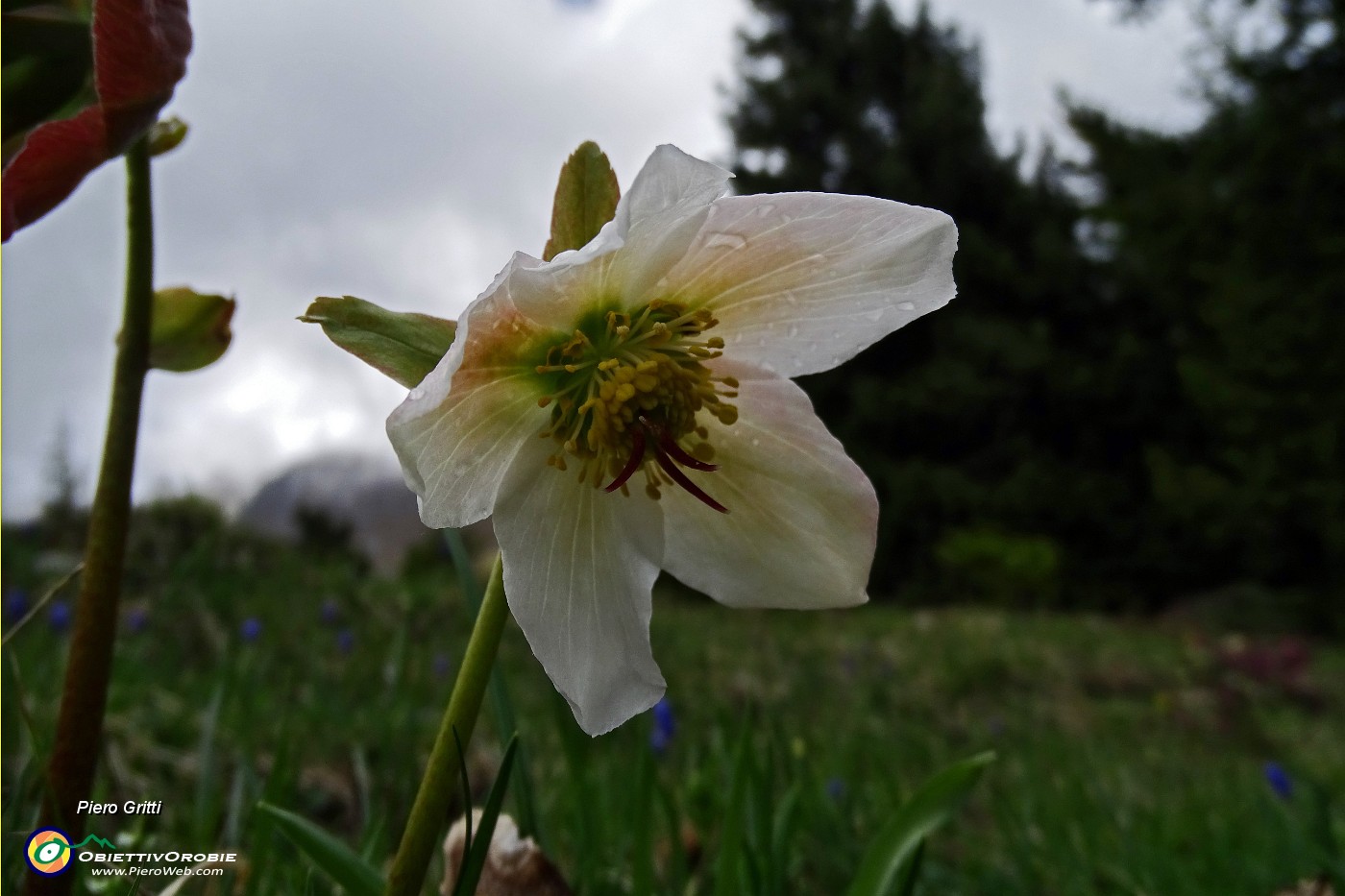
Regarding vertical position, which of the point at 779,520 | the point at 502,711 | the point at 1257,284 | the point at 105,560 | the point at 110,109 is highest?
the point at 110,109

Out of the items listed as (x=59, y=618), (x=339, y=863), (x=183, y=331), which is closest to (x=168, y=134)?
(x=183, y=331)

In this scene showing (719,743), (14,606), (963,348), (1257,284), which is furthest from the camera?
(963,348)

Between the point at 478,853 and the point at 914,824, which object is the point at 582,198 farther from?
the point at 914,824

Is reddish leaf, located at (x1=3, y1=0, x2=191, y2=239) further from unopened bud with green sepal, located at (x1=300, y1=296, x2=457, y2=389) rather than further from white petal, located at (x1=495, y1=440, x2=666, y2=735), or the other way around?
white petal, located at (x1=495, y1=440, x2=666, y2=735)

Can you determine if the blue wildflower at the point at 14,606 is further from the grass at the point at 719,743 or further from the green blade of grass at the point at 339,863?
the green blade of grass at the point at 339,863

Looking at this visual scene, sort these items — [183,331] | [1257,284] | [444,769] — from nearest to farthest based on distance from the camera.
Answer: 1. [444,769]
2. [183,331]
3. [1257,284]

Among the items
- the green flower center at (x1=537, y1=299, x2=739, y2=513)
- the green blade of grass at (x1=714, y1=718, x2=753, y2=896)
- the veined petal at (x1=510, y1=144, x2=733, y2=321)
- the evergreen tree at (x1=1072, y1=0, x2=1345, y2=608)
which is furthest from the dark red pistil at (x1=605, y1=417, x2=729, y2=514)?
the evergreen tree at (x1=1072, y1=0, x2=1345, y2=608)

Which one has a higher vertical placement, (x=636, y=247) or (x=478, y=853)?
(x=636, y=247)

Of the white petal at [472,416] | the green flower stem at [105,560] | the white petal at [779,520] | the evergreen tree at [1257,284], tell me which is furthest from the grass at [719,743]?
the evergreen tree at [1257,284]
